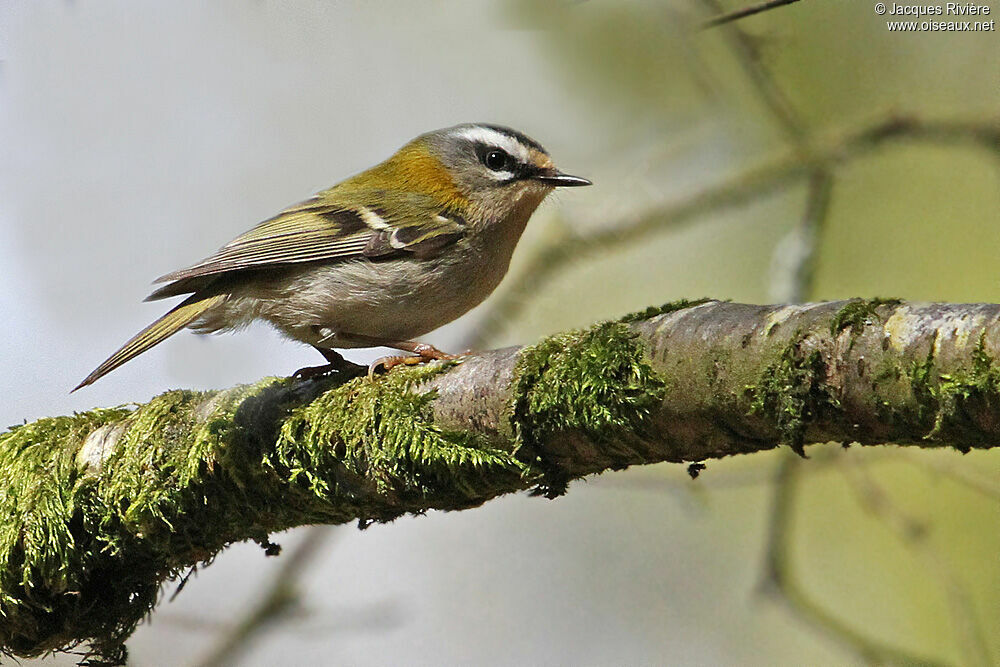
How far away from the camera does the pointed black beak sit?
486 centimetres

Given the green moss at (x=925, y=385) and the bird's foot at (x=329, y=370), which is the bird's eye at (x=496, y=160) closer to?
the bird's foot at (x=329, y=370)

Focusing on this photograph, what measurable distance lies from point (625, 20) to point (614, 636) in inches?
190

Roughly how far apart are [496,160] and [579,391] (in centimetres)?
275

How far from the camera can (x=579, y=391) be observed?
2512 mm

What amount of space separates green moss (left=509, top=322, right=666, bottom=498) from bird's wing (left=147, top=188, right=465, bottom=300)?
72.5 inches

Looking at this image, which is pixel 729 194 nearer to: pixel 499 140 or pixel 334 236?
pixel 499 140

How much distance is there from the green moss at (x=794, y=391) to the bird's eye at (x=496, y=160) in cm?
301

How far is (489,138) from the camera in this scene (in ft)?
16.7

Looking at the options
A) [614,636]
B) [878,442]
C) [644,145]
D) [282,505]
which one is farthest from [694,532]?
[878,442]

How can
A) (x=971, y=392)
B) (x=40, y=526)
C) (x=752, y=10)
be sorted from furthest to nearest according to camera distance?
1. (x=40, y=526)
2. (x=752, y=10)
3. (x=971, y=392)

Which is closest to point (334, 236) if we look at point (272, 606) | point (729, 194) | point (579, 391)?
point (272, 606)

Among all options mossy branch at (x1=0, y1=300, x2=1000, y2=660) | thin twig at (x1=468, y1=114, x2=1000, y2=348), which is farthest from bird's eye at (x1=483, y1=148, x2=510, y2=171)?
mossy branch at (x1=0, y1=300, x2=1000, y2=660)

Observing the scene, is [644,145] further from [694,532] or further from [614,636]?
[614,636]

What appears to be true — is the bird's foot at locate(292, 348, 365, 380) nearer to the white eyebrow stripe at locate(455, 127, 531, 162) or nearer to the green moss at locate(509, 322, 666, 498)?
the green moss at locate(509, 322, 666, 498)
